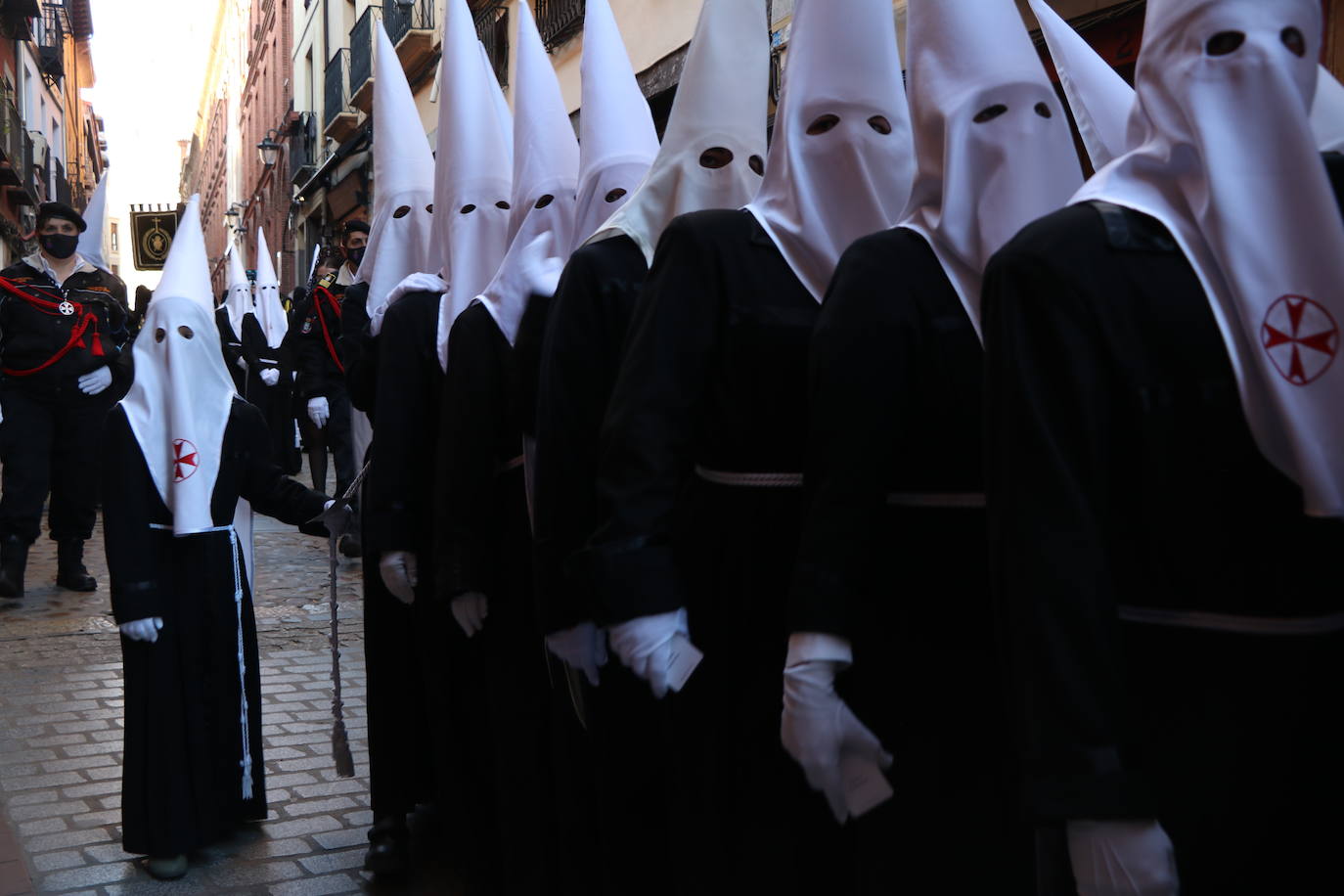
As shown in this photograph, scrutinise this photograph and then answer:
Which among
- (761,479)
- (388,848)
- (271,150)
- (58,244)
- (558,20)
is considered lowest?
(388,848)

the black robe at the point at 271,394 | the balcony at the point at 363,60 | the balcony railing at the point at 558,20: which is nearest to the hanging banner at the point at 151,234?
the balcony at the point at 363,60

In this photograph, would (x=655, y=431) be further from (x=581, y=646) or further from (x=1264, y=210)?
(x=1264, y=210)

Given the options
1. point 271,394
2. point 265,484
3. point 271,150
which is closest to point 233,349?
point 271,394

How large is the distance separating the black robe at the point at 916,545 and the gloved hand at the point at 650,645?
0.41 meters

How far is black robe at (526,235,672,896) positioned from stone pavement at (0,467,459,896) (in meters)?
1.24

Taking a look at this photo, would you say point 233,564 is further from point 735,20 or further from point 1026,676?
point 1026,676

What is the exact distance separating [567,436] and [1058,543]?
1457 millimetres

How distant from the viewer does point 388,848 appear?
13.5 feet

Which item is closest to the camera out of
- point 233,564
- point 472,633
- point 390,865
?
point 472,633

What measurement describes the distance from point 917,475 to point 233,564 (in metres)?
2.80

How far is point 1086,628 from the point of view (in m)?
1.77

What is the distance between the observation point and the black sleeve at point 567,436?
301cm

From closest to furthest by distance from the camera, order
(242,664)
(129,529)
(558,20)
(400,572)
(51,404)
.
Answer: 1. (400,572)
2. (129,529)
3. (242,664)
4. (51,404)
5. (558,20)

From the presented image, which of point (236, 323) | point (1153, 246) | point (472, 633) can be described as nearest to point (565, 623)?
point (472, 633)
